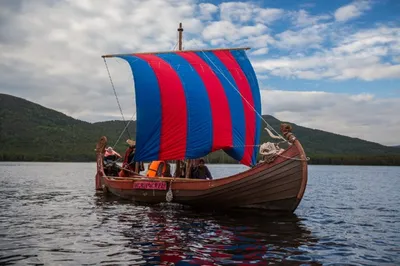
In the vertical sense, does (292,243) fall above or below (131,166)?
below

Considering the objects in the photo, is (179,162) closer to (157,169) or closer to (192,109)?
(157,169)

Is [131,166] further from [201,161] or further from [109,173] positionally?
[201,161]

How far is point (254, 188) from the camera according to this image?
63.6 ft

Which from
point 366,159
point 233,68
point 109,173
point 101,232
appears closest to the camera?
point 101,232

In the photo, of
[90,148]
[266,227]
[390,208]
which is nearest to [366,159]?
[90,148]

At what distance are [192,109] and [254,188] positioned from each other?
5.90 meters

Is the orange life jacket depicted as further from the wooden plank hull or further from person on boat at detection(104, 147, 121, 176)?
person on boat at detection(104, 147, 121, 176)

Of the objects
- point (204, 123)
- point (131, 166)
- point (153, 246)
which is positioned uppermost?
point (204, 123)

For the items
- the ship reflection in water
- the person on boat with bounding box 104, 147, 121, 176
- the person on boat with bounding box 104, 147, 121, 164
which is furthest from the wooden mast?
the person on boat with bounding box 104, 147, 121, 164

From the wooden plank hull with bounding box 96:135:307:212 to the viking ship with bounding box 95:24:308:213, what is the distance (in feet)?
0.17

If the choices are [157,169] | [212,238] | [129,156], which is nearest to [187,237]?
[212,238]

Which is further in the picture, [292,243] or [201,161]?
[201,161]

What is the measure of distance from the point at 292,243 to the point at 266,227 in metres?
2.76

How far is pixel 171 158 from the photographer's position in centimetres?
2286
